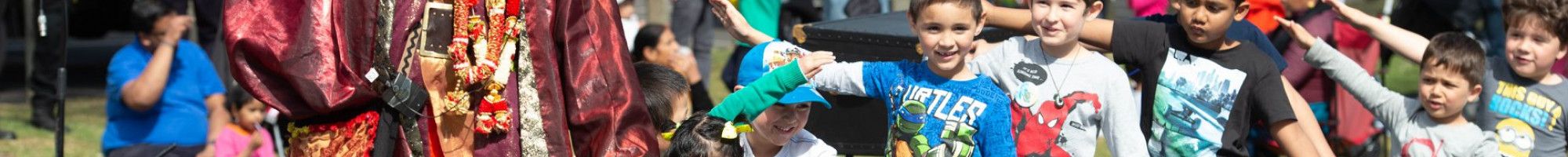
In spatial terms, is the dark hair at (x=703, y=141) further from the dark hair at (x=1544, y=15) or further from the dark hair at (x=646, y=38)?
the dark hair at (x=646, y=38)

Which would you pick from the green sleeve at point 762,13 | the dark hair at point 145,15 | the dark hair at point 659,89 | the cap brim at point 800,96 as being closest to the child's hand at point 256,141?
the dark hair at point 145,15

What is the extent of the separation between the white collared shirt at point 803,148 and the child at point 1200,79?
596 mm

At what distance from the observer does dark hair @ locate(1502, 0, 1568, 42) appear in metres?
4.85

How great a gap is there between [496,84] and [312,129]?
0.35 m

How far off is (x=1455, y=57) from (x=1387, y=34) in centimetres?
16

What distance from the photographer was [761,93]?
423cm

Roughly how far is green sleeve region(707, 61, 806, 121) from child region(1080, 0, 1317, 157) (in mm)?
701

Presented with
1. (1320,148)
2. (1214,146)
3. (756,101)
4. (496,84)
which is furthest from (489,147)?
(1320,148)

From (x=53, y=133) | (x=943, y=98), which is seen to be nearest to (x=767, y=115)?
(x=943, y=98)

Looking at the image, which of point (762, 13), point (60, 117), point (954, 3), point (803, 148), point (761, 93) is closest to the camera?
point (954, 3)

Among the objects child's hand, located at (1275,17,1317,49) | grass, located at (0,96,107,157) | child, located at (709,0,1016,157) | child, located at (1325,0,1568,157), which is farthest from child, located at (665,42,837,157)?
grass, located at (0,96,107,157)

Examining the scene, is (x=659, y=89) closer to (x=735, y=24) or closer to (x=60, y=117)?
(x=735, y=24)

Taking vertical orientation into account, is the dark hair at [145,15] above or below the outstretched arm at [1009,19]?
below

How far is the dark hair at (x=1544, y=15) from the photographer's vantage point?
4.85m
